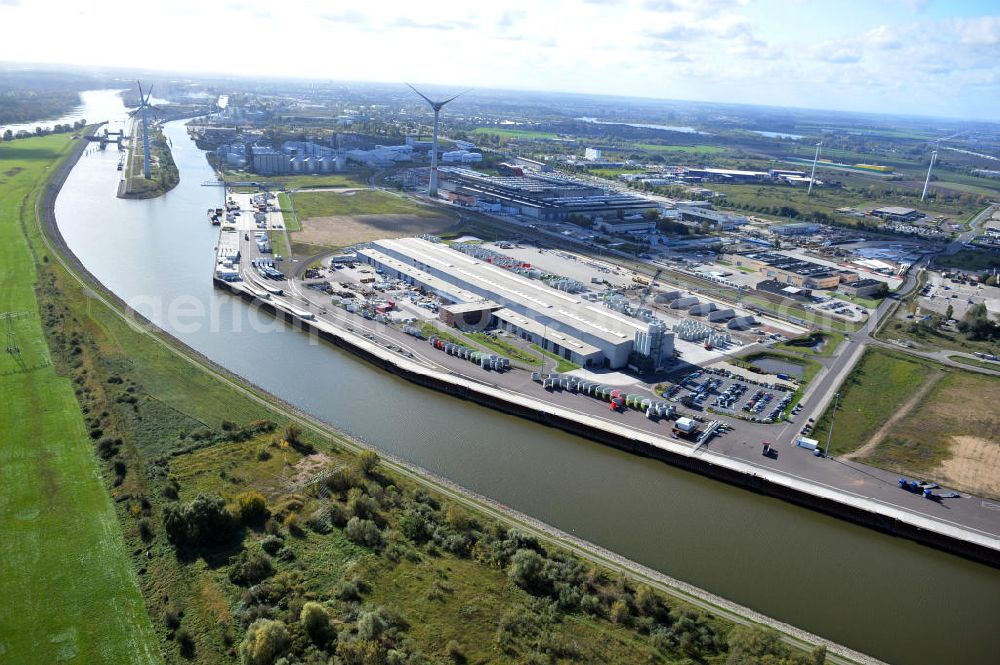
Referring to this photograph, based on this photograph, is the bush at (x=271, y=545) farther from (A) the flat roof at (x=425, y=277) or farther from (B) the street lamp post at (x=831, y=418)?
(A) the flat roof at (x=425, y=277)

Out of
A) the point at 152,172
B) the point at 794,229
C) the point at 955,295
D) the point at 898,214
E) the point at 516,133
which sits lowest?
the point at 955,295

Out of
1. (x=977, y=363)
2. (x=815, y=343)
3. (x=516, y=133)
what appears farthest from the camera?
(x=516, y=133)

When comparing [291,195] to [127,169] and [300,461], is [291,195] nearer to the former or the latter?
[127,169]

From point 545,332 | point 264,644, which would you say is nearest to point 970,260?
point 545,332

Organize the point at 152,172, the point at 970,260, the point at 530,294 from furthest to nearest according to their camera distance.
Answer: the point at 152,172 → the point at 970,260 → the point at 530,294

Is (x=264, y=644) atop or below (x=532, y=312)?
below

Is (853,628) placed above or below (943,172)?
below

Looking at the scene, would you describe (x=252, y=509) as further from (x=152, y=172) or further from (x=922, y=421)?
(x=152, y=172)

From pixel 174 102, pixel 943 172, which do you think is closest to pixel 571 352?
pixel 943 172

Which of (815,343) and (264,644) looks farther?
(815,343)
